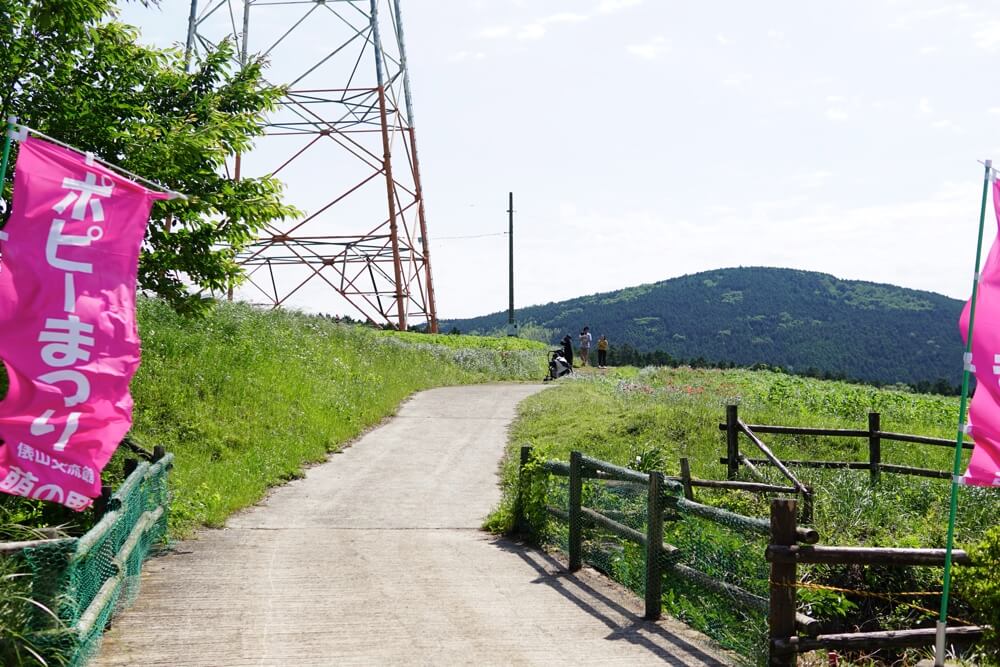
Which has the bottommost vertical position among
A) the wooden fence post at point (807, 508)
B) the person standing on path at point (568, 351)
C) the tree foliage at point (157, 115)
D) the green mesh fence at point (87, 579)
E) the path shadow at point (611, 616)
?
the path shadow at point (611, 616)

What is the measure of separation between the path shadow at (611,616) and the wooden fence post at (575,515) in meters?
0.18

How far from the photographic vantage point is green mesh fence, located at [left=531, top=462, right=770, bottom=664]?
24.1 feet

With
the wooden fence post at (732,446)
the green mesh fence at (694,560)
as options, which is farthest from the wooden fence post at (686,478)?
the wooden fence post at (732,446)

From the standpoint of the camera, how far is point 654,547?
8.75 m

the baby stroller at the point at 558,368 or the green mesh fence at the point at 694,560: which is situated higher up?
the baby stroller at the point at 558,368

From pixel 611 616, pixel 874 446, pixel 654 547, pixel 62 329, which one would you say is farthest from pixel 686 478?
pixel 62 329

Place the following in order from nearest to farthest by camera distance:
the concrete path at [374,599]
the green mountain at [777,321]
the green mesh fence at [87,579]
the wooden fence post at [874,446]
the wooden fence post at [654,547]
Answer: the green mesh fence at [87,579] < the concrete path at [374,599] < the wooden fence post at [654,547] < the wooden fence post at [874,446] < the green mountain at [777,321]

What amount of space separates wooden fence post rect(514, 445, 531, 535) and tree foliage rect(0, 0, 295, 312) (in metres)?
4.37

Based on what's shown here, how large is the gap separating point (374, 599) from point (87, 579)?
9.77 ft

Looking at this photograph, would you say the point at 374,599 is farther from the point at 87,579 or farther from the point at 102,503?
the point at 87,579

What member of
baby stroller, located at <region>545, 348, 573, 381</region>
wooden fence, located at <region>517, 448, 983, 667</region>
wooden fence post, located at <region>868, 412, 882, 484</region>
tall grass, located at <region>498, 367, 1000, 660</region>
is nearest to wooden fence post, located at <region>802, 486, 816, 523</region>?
tall grass, located at <region>498, 367, 1000, 660</region>

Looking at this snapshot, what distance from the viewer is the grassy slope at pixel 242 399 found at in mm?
13750

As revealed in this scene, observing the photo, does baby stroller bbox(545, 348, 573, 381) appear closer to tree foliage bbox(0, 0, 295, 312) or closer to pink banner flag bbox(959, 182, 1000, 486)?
tree foliage bbox(0, 0, 295, 312)

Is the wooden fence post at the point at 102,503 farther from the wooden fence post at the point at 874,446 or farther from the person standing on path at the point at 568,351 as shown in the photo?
the person standing on path at the point at 568,351
